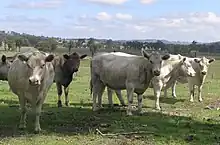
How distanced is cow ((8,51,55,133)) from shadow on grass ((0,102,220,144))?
0.85 meters

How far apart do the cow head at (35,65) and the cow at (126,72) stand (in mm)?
4580

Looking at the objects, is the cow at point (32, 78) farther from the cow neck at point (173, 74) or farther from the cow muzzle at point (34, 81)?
the cow neck at point (173, 74)

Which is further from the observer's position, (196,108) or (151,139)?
(196,108)

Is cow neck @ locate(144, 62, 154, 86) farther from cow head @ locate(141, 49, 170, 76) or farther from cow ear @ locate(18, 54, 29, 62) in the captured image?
cow ear @ locate(18, 54, 29, 62)

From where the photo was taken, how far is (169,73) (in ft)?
65.8

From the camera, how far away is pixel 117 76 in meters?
16.7

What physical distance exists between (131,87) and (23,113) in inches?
176

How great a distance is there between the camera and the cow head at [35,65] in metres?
11.8

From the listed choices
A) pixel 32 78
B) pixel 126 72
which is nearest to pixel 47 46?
pixel 126 72

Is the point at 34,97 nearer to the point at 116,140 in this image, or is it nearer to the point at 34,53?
the point at 34,53

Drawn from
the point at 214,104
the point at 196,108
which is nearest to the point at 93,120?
the point at 196,108

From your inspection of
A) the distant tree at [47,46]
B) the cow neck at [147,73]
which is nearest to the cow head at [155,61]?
the cow neck at [147,73]

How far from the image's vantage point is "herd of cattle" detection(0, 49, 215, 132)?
41.0 feet

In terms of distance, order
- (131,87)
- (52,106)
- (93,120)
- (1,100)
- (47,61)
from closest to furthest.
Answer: (47,61), (93,120), (131,87), (52,106), (1,100)
